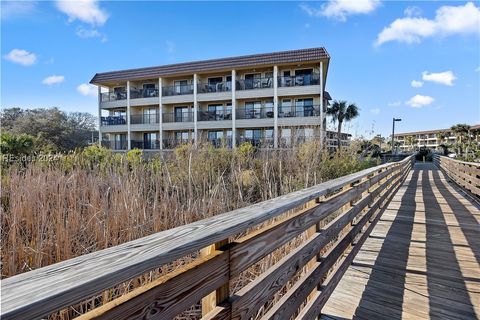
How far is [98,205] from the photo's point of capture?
9.82 feet

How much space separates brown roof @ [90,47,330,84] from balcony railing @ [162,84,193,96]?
1.02m

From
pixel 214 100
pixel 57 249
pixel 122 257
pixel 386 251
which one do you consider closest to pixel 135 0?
pixel 57 249

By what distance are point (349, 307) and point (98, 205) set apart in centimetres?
254

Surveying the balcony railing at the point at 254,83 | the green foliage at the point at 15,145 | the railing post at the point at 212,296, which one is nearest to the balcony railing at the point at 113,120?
the green foliage at the point at 15,145

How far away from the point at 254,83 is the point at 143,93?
9.02m

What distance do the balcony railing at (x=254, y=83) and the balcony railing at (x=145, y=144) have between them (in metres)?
7.53

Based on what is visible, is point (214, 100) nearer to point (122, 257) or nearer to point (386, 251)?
point (386, 251)

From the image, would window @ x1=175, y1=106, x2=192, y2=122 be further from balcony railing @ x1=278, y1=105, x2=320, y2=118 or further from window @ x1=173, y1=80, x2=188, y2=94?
balcony railing @ x1=278, y1=105, x2=320, y2=118

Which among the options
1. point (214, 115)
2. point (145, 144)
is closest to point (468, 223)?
point (214, 115)

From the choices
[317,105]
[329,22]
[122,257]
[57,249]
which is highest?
[329,22]

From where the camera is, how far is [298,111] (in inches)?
707

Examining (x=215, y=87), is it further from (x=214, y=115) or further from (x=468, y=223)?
(x=468, y=223)

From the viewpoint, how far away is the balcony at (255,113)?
18703 mm

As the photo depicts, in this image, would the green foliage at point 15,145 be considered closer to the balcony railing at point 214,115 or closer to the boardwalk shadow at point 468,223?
the balcony railing at point 214,115
